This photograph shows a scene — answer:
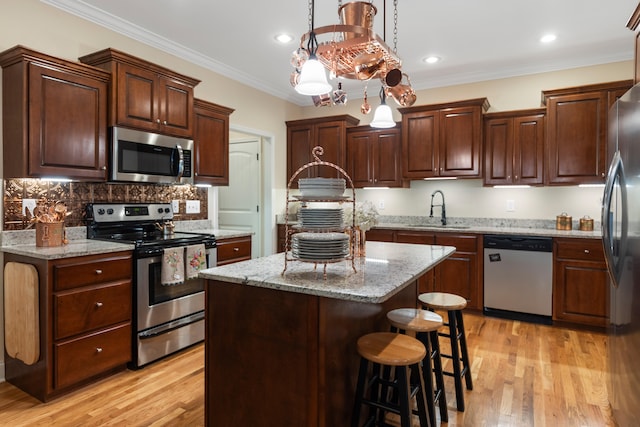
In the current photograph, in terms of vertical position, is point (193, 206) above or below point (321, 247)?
above

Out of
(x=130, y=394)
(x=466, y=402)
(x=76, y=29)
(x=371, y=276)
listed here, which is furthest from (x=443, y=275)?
(x=76, y=29)

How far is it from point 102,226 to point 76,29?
5.10 ft

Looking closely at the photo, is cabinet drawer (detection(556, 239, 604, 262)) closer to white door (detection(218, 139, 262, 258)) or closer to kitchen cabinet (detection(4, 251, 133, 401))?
white door (detection(218, 139, 262, 258))

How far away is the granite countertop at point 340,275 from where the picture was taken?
4.77 ft

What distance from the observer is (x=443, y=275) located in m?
4.22

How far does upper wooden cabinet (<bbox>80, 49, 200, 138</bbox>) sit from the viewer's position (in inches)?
111

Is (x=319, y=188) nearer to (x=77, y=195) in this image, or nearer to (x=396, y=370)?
(x=396, y=370)

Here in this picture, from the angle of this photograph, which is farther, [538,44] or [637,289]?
[538,44]

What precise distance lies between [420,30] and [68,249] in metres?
3.28

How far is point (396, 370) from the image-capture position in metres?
1.67

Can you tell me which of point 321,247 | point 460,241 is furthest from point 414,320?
point 460,241

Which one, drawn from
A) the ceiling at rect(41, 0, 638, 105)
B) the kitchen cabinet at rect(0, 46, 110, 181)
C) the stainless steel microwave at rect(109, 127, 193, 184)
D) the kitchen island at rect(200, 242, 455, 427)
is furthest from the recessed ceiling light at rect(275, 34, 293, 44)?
the kitchen island at rect(200, 242, 455, 427)

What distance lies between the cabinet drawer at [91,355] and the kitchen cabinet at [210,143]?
1.57 metres

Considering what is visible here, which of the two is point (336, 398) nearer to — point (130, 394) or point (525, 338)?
point (130, 394)
